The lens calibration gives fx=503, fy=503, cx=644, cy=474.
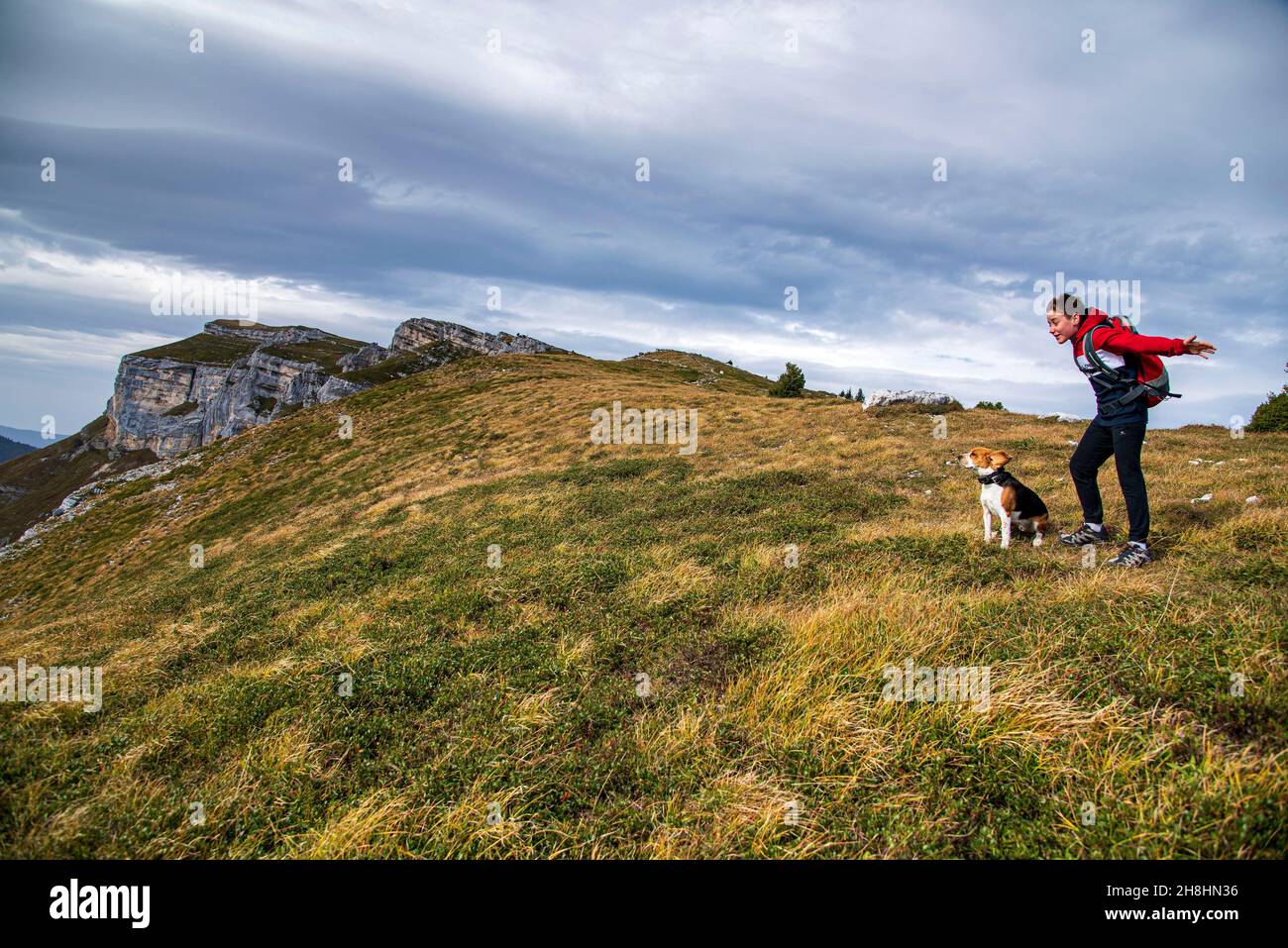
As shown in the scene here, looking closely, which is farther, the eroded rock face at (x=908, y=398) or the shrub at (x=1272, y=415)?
the eroded rock face at (x=908, y=398)

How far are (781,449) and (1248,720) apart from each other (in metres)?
16.9

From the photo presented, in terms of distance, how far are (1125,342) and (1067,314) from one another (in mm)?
763

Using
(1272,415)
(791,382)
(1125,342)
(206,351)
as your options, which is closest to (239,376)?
(206,351)

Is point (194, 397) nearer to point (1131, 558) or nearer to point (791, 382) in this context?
point (791, 382)

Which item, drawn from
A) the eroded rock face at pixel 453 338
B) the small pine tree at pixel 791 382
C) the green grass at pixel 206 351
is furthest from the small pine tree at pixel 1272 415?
the green grass at pixel 206 351

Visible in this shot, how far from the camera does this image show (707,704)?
4.45 m

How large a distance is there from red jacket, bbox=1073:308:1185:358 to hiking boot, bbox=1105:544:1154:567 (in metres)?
2.44

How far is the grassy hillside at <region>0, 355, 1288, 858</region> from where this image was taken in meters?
3.20

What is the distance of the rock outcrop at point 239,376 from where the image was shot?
13000 centimetres

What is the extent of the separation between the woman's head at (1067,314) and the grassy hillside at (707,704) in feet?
10.1

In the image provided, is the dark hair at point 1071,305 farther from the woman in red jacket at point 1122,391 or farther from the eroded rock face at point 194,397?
the eroded rock face at point 194,397

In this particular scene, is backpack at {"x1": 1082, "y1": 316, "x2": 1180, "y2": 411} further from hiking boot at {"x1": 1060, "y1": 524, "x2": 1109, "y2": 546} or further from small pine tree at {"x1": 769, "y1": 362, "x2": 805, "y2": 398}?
small pine tree at {"x1": 769, "y1": 362, "x2": 805, "y2": 398}

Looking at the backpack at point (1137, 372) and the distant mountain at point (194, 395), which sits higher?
the distant mountain at point (194, 395)
